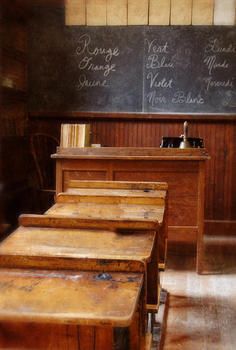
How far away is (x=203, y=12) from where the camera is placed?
5.61 meters

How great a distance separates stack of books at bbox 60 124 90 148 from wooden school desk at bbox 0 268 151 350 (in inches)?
148

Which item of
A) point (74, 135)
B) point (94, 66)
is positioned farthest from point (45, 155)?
point (94, 66)

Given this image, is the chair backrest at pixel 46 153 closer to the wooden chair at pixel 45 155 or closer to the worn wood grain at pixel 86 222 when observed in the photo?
the wooden chair at pixel 45 155

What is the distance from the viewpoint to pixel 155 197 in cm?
285

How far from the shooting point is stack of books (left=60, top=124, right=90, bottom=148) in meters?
→ 5.24

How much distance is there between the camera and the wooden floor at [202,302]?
2.97 metres

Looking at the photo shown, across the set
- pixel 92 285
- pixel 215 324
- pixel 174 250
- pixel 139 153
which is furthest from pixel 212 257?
pixel 92 285

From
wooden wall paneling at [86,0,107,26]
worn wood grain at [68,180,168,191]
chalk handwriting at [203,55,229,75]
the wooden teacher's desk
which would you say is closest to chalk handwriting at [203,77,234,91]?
chalk handwriting at [203,55,229,75]

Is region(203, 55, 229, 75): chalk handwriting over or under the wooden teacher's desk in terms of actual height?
over

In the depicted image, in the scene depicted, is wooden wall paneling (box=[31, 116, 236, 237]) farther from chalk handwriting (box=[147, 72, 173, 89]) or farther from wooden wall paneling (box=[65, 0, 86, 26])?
wooden wall paneling (box=[65, 0, 86, 26])

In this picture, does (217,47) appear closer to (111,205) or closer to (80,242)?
(111,205)

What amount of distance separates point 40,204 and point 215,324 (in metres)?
2.72

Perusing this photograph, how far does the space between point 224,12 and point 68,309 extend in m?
4.91

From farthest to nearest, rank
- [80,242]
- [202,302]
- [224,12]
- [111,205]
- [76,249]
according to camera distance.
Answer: [224,12] < [202,302] < [111,205] < [80,242] < [76,249]
